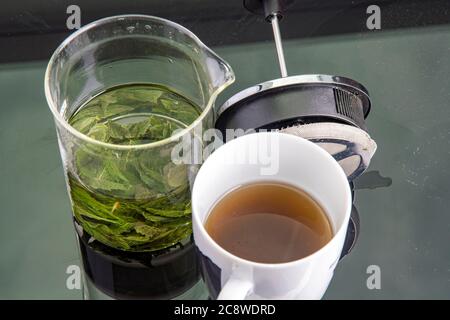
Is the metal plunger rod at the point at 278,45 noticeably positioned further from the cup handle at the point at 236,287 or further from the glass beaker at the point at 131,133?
the cup handle at the point at 236,287

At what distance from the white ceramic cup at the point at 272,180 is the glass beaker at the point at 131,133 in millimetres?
33

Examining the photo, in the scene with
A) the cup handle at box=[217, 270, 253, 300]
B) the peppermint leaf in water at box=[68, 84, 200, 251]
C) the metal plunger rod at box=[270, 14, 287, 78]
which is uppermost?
the metal plunger rod at box=[270, 14, 287, 78]

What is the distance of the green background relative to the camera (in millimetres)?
730

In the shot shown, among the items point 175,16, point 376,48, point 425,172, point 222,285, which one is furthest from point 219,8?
point 222,285

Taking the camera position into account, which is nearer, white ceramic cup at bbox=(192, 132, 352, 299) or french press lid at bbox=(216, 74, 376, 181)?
white ceramic cup at bbox=(192, 132, 352, 299)

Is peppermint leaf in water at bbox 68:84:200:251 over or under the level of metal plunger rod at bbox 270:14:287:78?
under

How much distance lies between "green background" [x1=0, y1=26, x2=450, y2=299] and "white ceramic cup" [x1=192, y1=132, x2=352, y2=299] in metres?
0.15

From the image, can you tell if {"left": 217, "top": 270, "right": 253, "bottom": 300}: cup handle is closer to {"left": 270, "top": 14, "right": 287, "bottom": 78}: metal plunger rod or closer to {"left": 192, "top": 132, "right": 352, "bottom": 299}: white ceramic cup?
{"left": 192, "top": 132, "right": 352, "bottom": 299}: white ceramic cup

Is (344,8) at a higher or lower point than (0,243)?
higher

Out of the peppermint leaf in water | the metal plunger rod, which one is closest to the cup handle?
the peppermint leaf in water

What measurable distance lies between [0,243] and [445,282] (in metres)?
0.44

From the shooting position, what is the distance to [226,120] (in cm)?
67

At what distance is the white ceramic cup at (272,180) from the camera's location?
54 cm
